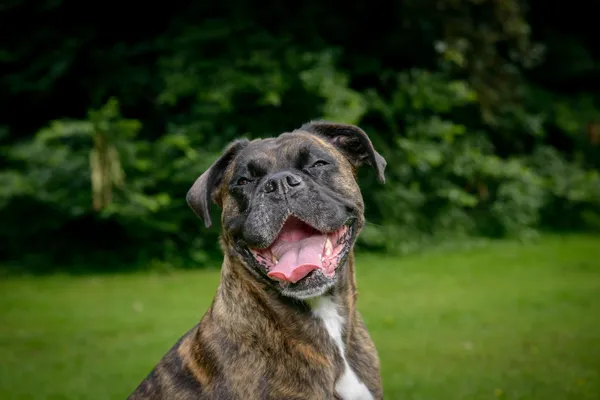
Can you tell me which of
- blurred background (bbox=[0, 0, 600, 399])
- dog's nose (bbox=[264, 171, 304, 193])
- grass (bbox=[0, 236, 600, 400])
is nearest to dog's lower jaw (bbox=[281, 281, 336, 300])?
dog's nose (bbox=[264, 171, 304, 193])

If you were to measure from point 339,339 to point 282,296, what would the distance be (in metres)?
0.35

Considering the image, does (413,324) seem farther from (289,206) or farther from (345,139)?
(289,206)

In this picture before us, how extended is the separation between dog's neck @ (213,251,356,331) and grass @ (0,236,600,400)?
7.94ft

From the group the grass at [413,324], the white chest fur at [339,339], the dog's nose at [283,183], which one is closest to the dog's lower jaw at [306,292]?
the white chest fur at [339,339]

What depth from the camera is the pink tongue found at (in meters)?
3.52

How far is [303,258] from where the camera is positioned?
3.61 m

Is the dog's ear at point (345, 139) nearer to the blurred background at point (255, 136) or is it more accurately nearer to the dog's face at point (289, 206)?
the dog's face at point (289, 206)

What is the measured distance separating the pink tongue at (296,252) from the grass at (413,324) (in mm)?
2464

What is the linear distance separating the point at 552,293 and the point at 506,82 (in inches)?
234

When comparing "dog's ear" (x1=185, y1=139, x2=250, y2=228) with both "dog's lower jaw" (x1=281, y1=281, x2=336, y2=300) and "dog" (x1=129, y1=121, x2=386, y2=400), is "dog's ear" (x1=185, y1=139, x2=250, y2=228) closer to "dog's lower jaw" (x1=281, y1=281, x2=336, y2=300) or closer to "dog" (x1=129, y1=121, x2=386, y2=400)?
"dog" (x1=129, y1=121, x2=386, y2=400)

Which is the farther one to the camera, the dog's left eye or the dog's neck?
the dog's left eye

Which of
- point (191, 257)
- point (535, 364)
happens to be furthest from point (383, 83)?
point (535, 364)

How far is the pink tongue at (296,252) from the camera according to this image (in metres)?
3.52

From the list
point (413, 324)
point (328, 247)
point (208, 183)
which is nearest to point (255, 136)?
point (413, 324)
